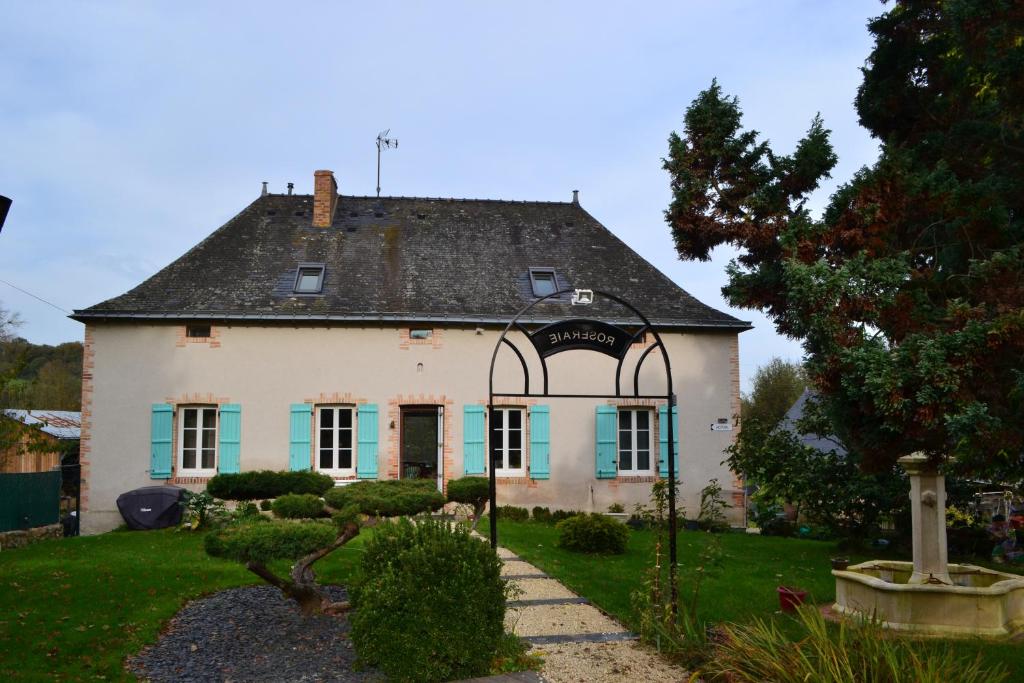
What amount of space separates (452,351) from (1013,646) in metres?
9.98

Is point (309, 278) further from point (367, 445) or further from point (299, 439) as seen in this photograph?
point (367, 445)

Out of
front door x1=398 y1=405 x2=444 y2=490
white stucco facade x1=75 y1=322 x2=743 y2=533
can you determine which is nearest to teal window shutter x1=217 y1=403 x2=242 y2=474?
white stucco facade x1=75 y1=322 x2=743 y2=533

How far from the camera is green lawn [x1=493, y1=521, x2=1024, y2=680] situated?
6953 millimetres

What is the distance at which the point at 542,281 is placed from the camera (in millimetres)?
16031

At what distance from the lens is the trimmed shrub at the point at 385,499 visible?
739 centimetres

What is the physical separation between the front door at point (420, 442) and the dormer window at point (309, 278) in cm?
295

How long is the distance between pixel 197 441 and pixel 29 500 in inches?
109

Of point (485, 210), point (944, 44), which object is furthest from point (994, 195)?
point (485, 210)

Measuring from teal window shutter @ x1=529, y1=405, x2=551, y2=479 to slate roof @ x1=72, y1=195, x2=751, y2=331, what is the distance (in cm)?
182

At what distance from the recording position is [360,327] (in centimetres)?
1448

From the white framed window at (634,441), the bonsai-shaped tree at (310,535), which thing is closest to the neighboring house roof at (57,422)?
the white framed window at (634,441)

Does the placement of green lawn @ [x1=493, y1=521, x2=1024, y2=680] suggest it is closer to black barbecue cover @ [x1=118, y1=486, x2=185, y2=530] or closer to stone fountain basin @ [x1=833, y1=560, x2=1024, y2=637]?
stone fountain basin @ [x1=833, y1=560, x2=1024, y2=637]

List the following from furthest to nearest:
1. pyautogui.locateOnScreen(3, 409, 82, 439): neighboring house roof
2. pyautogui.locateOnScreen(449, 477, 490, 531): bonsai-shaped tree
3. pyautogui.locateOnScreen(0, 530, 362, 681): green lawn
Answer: pyautogui.locateOnScreen(3, 409, 82, 439): neighboring house roof < pyautogui.locateOnScreen(449, 477, 490, 531): bonsai-shaped tree < pyautogui.locateOnScreen(0, 530, 362, 681): green lawn

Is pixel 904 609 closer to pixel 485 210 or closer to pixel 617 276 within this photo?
pixel 617 276
